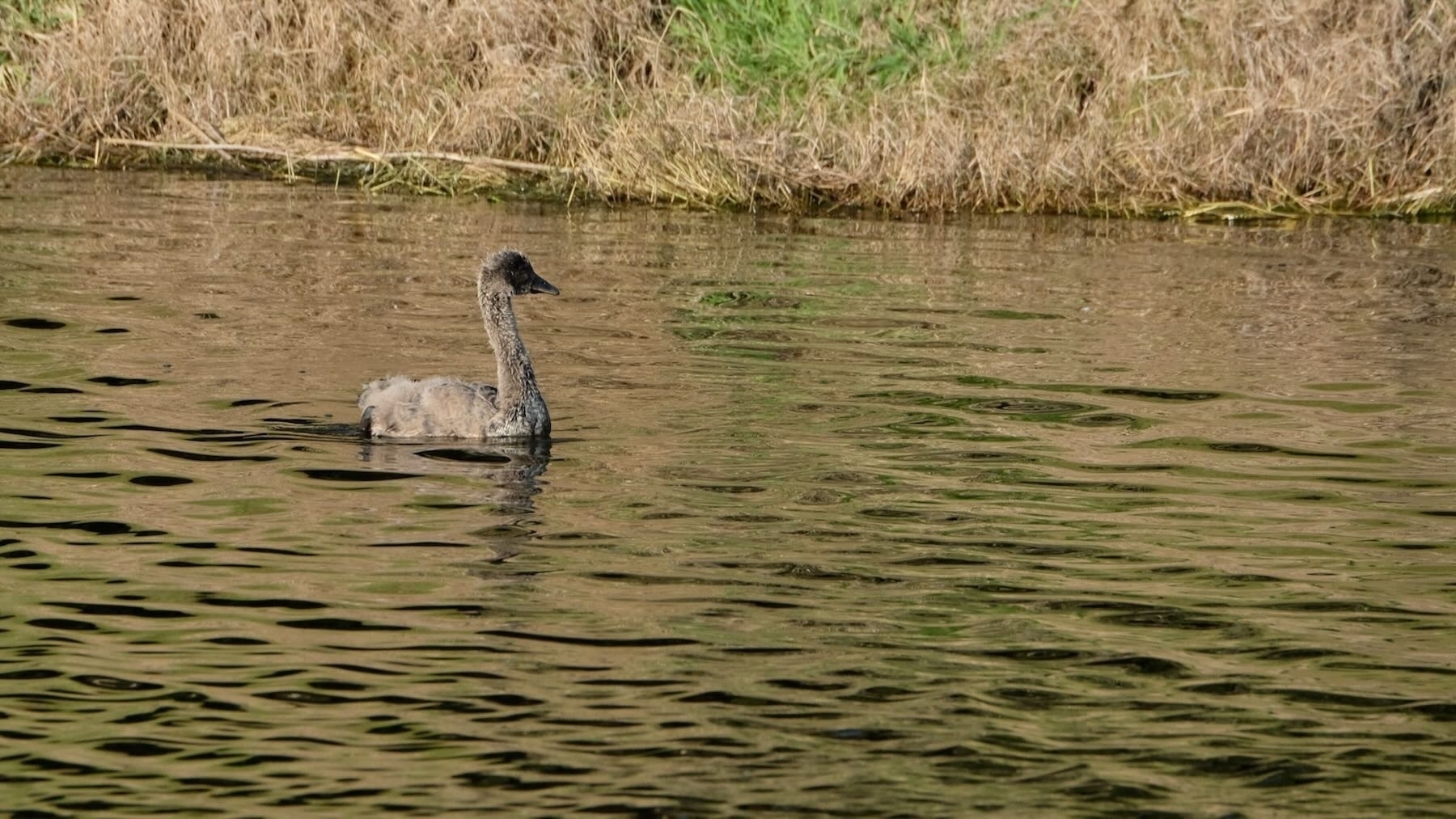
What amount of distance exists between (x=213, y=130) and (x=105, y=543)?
14352 millimetres

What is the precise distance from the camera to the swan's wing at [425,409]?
1002 cm

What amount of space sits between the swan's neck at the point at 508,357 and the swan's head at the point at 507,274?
11cm

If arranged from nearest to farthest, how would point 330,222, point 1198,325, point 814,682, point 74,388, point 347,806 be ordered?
point 347,806
point 814,682
point 74,388
point 1198,325
point 330,222

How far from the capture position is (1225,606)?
7.52 m

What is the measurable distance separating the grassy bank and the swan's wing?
9354 millimetres

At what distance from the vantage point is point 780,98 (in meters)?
20.7

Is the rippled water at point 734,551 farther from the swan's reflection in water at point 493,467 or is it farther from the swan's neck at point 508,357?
the swan's neck at point 508,357

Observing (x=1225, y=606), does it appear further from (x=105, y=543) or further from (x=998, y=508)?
(x=105, y=543)

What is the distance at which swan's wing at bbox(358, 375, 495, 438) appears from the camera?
1002 cm

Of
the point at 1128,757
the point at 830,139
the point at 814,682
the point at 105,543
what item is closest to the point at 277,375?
the point at 105,543

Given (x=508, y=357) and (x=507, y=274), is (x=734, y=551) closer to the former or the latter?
(x=508, y=357)

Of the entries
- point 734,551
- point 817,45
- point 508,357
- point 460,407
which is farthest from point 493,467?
point 817,45

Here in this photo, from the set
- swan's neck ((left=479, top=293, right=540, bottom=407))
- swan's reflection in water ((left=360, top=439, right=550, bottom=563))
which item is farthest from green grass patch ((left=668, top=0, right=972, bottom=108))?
swan's reflection in water ((left=360, top=439, right=550, bottom=563))

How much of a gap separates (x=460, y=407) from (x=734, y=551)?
259 centimetres
